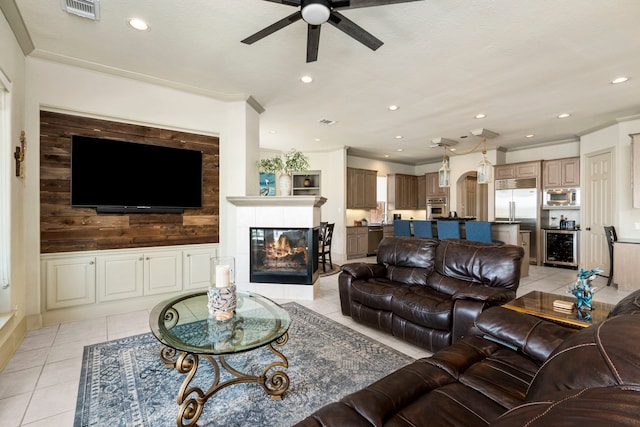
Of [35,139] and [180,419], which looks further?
[35,139]

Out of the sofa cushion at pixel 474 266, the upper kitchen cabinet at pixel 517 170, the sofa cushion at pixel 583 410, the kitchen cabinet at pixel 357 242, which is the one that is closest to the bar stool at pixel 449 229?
the kitchen cabinet at pixel 357 242

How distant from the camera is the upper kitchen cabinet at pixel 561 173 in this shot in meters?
6.36

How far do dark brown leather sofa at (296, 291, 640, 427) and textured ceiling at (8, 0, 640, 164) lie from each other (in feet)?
8.25

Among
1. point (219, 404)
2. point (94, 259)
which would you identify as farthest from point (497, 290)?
point (94, 259)

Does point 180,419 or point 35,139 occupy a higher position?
point 35,139

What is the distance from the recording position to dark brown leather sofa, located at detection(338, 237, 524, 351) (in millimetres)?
2414

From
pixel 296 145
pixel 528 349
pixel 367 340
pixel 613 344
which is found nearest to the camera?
pixel 613 344

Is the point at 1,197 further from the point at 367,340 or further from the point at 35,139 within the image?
the point at 367,340

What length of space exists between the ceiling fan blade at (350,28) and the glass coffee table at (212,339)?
2.24m

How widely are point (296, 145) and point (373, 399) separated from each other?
6606mm

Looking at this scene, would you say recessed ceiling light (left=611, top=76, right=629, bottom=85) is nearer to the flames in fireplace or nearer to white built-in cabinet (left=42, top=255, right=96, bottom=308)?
the flames in fireplace

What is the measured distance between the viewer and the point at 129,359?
8.10ft

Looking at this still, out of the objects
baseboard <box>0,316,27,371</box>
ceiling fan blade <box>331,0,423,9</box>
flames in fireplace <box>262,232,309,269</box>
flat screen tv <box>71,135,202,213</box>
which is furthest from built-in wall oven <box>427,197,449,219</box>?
baseboard <box>0,316,27,371</box>

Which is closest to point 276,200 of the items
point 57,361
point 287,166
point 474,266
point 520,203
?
point 287,166
